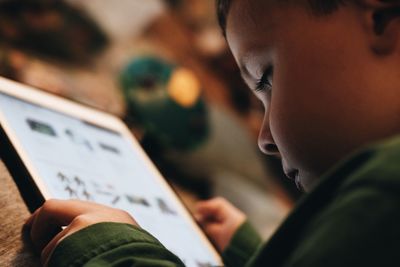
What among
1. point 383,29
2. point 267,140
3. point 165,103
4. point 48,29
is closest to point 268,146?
point 267,140

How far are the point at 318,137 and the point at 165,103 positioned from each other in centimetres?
85

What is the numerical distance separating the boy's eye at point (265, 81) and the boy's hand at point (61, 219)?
0.61 ft

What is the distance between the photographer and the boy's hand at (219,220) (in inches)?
25.9

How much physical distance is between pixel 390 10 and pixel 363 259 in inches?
8.7

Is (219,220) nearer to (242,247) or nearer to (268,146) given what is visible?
(242,247)

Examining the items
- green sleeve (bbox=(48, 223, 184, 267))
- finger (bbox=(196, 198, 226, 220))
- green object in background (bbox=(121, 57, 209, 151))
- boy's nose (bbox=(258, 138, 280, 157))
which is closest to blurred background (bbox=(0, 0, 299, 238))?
green object in background (bbox=(121, 57, 209, 151))

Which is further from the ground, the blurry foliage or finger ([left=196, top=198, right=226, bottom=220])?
the blurry foliage

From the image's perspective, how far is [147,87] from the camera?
128 centimetres

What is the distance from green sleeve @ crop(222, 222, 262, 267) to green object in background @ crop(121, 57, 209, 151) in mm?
553

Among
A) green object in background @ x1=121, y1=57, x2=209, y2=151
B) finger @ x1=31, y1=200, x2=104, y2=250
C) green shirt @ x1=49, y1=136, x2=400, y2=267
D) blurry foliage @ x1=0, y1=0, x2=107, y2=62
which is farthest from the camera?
blurry foliage @ x1=0, y1=0, x2=107, y2=62

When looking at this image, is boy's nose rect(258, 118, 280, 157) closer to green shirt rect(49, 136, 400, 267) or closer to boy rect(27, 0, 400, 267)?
boy rect(27, 0, 400, 267)

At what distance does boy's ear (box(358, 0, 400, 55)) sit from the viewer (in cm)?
43

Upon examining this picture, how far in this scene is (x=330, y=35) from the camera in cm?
44

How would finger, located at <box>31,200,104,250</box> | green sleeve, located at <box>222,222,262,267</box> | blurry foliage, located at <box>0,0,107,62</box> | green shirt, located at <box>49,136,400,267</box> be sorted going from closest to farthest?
green shirt, located at <box>49,136,400,267</box> → finger, located at <box>31,200,104,250</box> → green sleeve, located at <box>222,222,262,267</box> → blurry foliage, located at <box>0,0,107,62</box>
